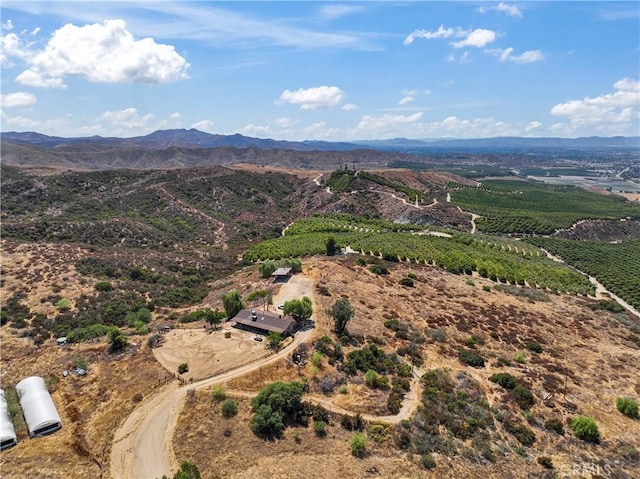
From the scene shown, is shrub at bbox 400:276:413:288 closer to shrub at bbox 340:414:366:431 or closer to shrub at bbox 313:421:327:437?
shrub at bbox 340:414:366:431

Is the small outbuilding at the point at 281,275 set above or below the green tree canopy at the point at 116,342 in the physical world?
above

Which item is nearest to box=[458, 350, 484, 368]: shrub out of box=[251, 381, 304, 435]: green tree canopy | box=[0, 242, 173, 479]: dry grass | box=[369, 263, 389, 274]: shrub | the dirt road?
the dirt road

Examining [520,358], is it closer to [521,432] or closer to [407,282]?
[521,432]

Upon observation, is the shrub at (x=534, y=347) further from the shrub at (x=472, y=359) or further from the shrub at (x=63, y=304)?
the shrub at (x=63, y=304)

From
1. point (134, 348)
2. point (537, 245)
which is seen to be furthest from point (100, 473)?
point (537, 245)

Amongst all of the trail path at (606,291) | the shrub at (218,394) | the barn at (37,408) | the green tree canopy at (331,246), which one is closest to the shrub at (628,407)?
the shrub at (218,394)

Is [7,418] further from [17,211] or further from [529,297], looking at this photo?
[17,211]
